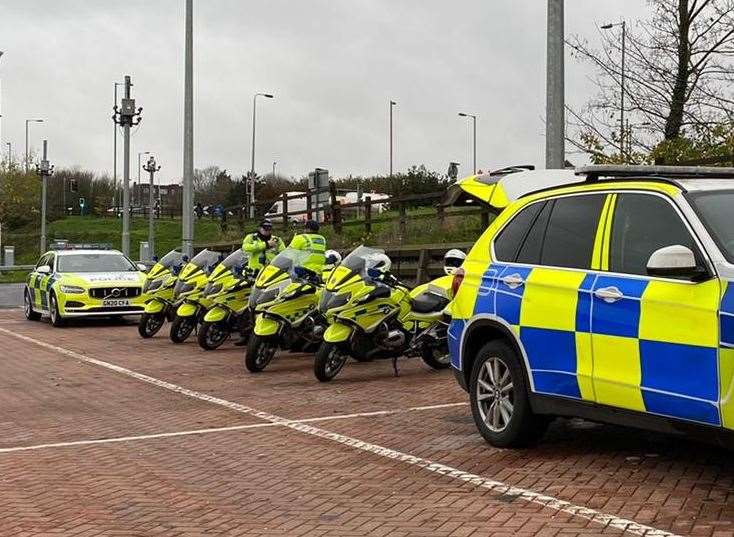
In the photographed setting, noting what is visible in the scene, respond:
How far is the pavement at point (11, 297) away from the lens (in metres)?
26.9

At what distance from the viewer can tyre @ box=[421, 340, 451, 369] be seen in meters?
11.5

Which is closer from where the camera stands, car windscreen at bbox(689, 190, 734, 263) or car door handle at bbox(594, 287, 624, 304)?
car windscreen at bbox(689, 190, 734, 263)

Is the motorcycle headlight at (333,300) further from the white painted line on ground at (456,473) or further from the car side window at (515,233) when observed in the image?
the car side window at (515,233)

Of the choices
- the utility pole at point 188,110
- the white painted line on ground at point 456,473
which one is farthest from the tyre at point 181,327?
the utility pole at point 188,110

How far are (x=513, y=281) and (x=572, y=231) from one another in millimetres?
542

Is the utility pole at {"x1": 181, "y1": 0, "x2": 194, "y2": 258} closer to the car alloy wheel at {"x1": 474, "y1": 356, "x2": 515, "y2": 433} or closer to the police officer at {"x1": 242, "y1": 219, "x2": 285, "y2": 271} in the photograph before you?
the police officer at {"x1": 242, "y1": 219, "x2": 285, "y2": 271}

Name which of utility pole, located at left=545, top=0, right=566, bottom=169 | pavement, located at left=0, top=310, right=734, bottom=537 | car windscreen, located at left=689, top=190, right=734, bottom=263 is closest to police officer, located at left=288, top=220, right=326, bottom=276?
pavement, located at left=0, top=310, right=734, bottom=537

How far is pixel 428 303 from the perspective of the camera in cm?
1105

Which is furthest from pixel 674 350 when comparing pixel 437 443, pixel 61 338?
pixel 61 338

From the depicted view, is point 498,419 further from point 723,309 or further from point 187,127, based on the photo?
point 187,127

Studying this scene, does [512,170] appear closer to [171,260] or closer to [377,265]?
[377,265]

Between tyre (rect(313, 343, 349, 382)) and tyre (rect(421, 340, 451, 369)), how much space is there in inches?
40.9

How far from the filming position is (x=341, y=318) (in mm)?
10797

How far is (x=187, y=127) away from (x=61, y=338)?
6.78 m
